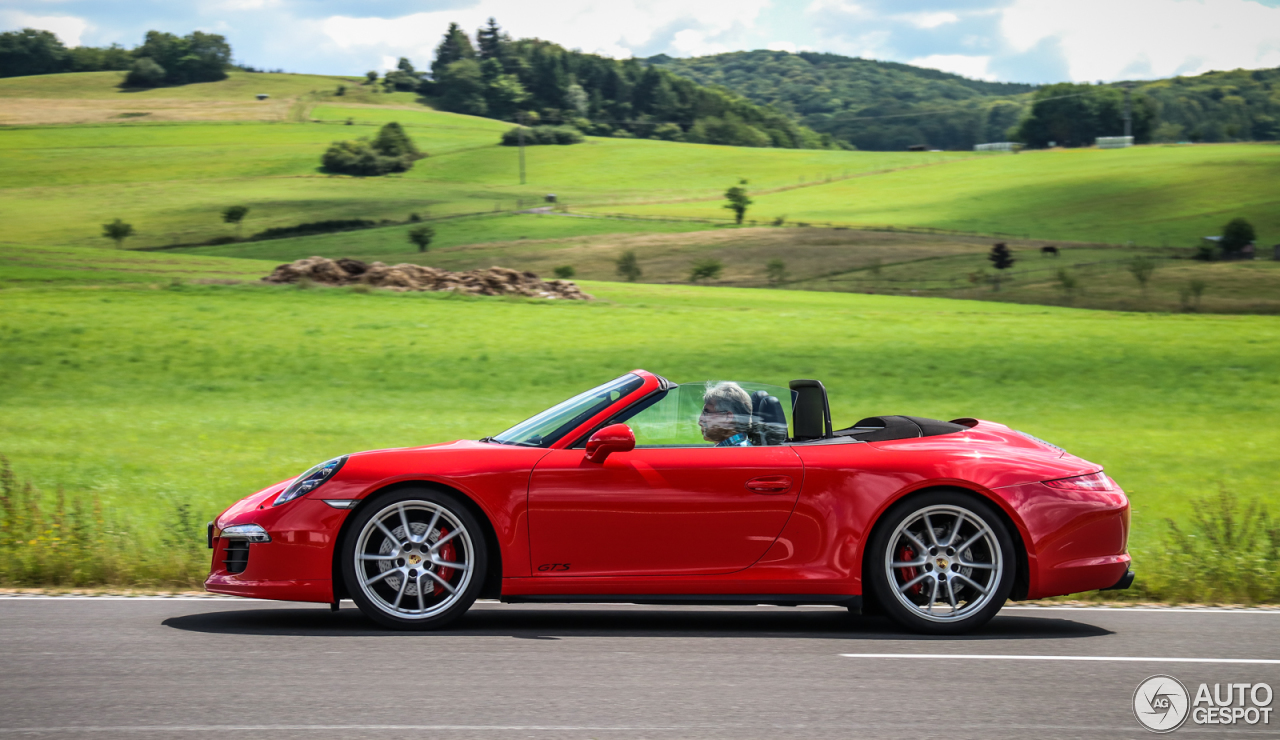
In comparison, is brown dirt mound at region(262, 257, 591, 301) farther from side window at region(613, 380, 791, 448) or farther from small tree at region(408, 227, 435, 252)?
side window at region(613, 380, 791, 448)

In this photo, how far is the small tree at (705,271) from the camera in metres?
60.4

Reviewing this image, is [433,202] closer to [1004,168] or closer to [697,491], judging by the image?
[1004,168]

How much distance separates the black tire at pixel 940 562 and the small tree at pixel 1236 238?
2573 inches

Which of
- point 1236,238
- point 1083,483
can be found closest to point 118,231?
point 1236,238

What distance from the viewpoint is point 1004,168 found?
347 ft

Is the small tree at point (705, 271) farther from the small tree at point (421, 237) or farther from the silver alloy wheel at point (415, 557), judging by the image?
the silver alloy wheel at point (415, 557)

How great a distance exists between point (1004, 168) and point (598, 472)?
106 meters

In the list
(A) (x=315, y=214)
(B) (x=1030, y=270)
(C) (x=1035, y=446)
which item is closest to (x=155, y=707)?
(C) (x=1035, y=446)

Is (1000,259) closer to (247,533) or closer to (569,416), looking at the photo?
(569,416)

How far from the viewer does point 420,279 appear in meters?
41.4

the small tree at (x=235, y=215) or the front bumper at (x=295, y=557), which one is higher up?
the small tree at (x=235, y=215)

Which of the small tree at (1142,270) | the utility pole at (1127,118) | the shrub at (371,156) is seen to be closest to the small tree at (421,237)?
the shrub at (371,156)

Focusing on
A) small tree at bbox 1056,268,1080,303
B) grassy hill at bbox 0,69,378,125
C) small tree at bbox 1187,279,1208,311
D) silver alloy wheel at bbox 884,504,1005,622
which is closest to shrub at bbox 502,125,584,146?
grassy hill at bbox 0,69,378,125

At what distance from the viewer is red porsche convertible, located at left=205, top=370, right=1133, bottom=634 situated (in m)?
5.88
